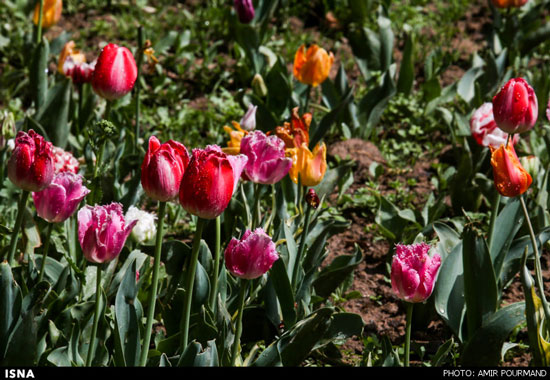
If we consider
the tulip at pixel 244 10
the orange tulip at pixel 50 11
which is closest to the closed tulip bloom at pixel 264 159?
the tulip at pixel 244 10

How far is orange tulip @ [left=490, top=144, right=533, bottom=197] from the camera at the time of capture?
6.04 feet

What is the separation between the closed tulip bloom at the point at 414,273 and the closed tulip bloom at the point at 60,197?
0.76 m

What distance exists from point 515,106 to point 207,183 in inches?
38.8

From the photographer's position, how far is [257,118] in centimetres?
312

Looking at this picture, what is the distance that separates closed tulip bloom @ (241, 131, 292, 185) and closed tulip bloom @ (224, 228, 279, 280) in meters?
0.30

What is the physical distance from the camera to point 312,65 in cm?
292

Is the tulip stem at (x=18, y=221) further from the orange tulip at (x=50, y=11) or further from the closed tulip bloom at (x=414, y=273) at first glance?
the orange tulip at (x=50, y=11)

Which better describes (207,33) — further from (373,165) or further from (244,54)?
(373,165)

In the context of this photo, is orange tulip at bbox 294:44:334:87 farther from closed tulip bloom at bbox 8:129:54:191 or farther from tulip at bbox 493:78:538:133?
closed tulip bloom at bbox 8:129:54:191

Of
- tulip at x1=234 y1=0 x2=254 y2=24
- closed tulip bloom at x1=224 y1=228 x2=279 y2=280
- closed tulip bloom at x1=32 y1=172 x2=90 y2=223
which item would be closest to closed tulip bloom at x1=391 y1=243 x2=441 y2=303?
closed tulip bloom at x1=224 y1=228 x2=279 y2=280

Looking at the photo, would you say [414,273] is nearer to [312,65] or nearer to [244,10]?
[312,65]

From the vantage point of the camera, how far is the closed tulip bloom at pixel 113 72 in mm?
2156

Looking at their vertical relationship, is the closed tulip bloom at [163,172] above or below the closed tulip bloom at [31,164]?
above

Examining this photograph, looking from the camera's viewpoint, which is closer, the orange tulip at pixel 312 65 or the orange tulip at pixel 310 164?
the orange tulip at pixel 310 164
